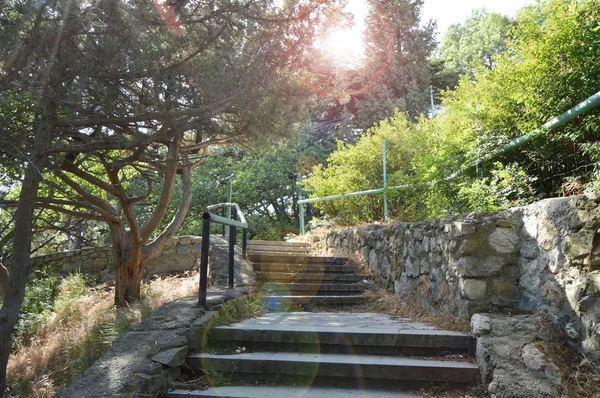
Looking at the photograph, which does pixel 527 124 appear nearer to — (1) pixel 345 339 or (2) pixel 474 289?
(2) pixel 474 289

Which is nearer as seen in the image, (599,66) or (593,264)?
(593,264)

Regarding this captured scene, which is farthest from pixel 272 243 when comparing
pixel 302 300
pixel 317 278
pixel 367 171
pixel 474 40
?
pixel 474 40

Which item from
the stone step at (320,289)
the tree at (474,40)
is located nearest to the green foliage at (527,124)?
the stone step at (320,289)

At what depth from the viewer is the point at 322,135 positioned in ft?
58.3

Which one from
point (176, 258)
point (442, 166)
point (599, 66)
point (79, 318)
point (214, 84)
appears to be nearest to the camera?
point (599, 66)

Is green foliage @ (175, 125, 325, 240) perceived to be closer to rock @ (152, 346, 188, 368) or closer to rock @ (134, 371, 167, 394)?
rock @ (152, 346, 188, 368)

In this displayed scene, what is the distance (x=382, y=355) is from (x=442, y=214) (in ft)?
5.82

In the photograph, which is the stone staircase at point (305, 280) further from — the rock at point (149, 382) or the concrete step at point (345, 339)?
the rock at point (149, 382)

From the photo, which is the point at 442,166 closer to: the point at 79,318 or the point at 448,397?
the point at 448,397

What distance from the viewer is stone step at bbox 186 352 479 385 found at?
9.25ft

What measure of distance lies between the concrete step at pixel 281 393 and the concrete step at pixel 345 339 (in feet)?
1.57

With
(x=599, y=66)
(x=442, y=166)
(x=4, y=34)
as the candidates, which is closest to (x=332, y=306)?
(x=442, y=166)

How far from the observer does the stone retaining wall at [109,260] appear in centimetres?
1017

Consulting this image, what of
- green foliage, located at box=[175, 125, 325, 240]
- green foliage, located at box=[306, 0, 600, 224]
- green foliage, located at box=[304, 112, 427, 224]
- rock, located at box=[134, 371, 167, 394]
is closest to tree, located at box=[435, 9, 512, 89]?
green foliage, located at box=[175, 125, 325, 240]
